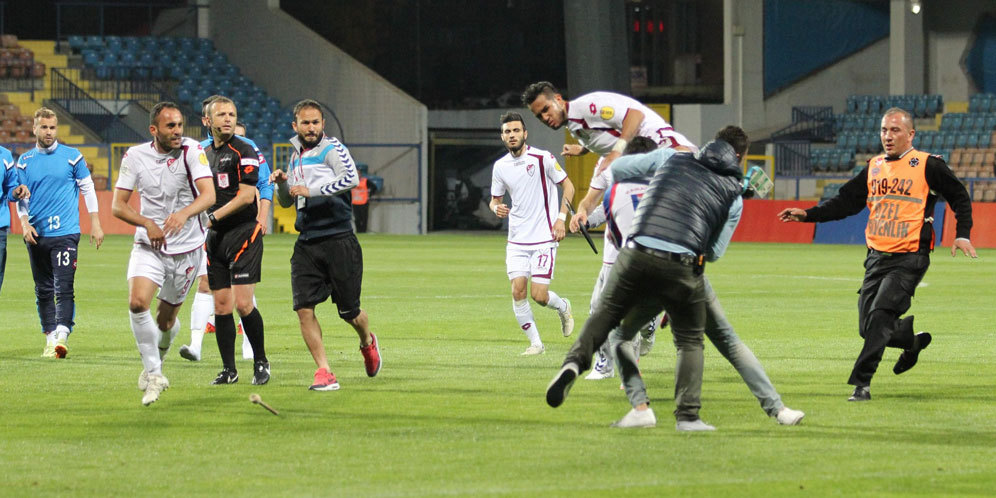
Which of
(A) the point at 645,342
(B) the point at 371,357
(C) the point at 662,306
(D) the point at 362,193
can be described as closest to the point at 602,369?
(A) the point at 645,342

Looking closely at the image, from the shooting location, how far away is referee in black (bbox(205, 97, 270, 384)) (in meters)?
11.0

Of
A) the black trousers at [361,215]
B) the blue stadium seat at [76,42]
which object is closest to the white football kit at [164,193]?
the black trousers at [361,215]

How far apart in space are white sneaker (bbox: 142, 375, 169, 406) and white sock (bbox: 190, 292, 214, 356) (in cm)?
263

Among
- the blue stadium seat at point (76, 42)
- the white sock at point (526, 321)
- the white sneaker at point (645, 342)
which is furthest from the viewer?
the blue stadium seat at point (76, 42)

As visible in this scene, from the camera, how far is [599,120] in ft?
34.0

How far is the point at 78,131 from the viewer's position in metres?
46.8

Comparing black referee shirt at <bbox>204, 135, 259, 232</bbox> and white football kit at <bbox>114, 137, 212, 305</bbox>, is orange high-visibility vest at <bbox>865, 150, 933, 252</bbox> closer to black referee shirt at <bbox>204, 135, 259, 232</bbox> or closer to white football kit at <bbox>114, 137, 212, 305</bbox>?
black referee shirt at <bbox>204, 135, 259, 232</bbox>

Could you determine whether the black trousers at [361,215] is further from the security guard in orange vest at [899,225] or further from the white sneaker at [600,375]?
the security guard in orange vest at [899,225]

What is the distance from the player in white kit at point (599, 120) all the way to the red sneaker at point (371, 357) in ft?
6.57

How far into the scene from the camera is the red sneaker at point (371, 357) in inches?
448

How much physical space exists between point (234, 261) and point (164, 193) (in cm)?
83

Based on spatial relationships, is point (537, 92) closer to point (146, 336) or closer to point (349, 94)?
point (146, 336)

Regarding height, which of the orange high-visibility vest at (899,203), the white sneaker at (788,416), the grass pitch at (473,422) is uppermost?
the orange high-visibility vest at (899,203)

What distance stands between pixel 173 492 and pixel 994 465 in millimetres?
4094
